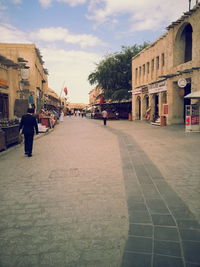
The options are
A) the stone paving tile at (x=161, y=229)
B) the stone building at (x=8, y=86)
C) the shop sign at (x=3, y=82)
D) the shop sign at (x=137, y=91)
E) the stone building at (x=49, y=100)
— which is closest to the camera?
the stone paving tile at (x=161, y=229)

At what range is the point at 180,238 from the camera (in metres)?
2.79

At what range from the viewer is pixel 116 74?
37.3 meters

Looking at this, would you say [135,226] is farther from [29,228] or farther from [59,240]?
[29,228]

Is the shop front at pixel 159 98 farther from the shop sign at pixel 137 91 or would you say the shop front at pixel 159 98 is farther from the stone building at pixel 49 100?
the stone building at pixel 49 100

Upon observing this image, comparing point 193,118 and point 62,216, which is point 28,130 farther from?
point 193,118

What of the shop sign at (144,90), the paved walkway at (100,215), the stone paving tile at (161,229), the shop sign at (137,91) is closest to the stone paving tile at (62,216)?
the paved walkway at (100,215)

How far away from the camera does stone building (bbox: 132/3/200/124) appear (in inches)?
669

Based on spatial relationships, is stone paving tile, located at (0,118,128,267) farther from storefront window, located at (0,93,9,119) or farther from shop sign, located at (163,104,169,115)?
shop sign, located at (163,104,169,115)

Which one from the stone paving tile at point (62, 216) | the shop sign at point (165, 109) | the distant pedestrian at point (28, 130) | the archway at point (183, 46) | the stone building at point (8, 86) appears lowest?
the stone paving tile at point (62, 216)

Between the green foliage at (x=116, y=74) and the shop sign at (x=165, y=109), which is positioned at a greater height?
the green foliage at (x=116, y=74)

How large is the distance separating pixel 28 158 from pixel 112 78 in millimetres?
→ 31310

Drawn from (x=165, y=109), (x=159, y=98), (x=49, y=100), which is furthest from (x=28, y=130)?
(x=49, y=100)

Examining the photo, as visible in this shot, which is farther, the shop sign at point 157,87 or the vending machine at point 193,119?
the shop sign at point 157,87

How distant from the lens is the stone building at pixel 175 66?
17.0 metres
